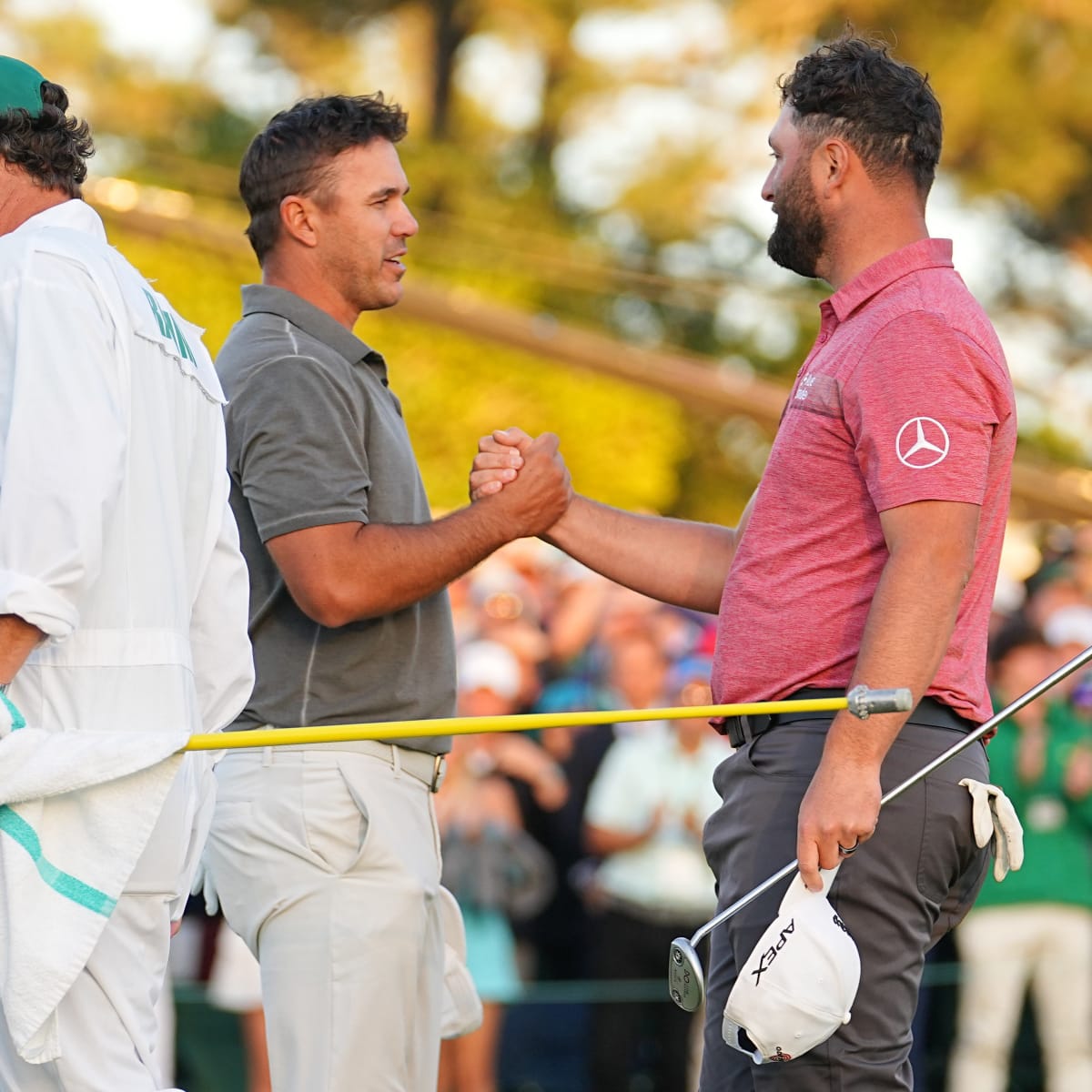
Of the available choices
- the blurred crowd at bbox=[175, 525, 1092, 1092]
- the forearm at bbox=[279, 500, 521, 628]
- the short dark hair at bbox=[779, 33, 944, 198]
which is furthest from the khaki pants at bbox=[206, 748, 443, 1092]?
the blurred crowd at bbox=[175, 525, 1092, 1092]

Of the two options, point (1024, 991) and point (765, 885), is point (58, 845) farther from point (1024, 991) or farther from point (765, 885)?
point (1024, 991)

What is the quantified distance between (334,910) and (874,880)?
104 cm

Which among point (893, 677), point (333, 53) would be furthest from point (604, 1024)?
point (333, 53)

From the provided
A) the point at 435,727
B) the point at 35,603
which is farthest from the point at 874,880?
the point at 35,603

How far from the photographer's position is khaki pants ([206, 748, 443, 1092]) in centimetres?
340

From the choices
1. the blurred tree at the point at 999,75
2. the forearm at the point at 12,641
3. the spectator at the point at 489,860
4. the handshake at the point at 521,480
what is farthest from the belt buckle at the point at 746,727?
the blurred tree at the point at 999,75

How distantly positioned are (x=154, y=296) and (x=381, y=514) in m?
0.75

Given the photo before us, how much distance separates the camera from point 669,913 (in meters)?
6.80

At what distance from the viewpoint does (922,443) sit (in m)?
3.04

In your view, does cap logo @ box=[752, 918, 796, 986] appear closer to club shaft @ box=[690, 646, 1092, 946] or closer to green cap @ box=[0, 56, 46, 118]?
club shaft @ box=[690, 646, 1092, 946]

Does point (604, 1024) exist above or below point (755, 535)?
below

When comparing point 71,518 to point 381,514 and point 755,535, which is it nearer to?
point 381,514

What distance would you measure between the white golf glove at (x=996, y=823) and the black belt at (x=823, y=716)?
107mm

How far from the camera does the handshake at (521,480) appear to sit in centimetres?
→ 379
